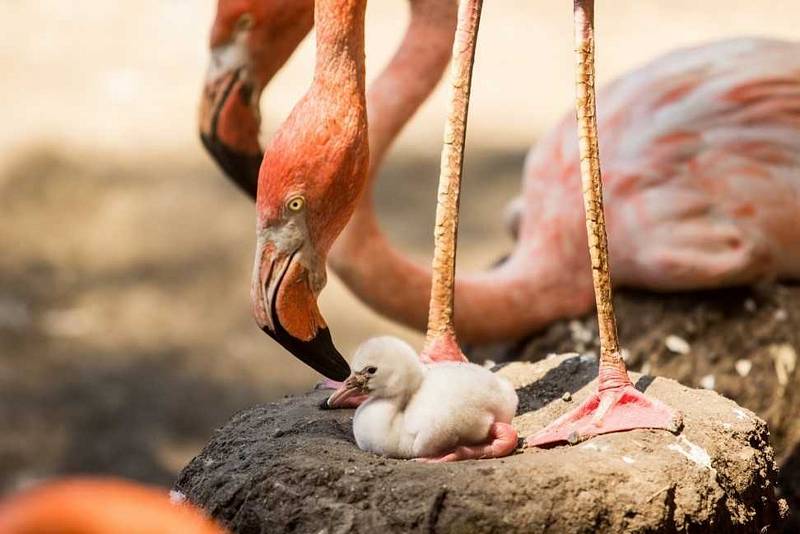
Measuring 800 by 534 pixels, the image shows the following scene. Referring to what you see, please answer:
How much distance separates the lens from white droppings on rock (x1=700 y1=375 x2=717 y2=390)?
352 cm

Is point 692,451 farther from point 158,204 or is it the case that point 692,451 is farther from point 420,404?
point 158,204

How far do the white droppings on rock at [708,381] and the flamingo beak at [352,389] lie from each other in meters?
1.26

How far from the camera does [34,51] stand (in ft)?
21.5

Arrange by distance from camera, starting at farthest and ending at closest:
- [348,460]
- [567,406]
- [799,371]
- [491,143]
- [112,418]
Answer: [491,143] → [112,418] → [799,371] → [567,406] → [348,460]

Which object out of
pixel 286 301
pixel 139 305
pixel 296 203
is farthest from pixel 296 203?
pixel 139 305

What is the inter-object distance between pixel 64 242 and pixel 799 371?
3.10 metres

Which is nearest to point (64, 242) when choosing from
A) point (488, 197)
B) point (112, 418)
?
point (112, 418)

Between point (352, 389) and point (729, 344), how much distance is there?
1.43 m

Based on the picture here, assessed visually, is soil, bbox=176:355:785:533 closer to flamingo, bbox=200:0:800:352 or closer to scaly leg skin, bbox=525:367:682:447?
scaly leg skin, bbox=525:367:682:447

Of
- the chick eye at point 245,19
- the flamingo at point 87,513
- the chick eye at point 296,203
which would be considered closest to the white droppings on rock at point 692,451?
the chick eye at point 296,203

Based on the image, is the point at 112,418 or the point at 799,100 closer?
the point at 799,100

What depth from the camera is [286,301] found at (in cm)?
238

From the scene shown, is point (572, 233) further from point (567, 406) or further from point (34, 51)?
point (34, 51)

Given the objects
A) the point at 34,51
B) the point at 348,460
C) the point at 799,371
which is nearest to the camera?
the point at 348,460
